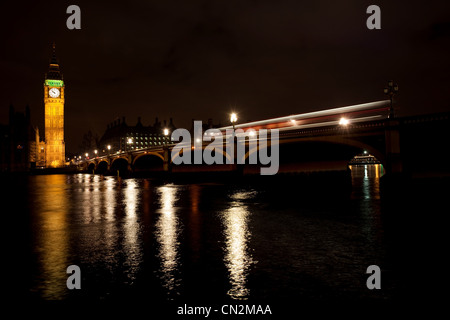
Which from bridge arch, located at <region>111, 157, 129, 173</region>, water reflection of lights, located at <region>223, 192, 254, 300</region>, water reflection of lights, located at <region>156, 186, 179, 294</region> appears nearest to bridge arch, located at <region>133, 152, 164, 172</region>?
bridge arch, located at <region>111, 157, 129, 173</region>

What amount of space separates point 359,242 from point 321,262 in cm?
235

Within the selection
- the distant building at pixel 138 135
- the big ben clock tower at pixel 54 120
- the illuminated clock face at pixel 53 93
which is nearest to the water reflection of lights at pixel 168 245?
the big ben clock tower at pixel 54 120

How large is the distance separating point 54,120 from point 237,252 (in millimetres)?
137418

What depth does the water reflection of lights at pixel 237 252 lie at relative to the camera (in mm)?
5723

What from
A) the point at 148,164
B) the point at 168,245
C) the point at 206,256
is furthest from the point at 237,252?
the point at 148,164

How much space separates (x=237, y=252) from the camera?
798 centimetres

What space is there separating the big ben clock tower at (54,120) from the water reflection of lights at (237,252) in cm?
12389

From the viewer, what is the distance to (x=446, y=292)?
5.50m

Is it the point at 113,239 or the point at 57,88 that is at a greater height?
the point at 57,88

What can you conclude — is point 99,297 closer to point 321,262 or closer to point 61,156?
point 321,262

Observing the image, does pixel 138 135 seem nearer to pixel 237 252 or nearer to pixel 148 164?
pixel 148 164

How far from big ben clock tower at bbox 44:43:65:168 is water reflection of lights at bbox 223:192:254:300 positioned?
406ft
